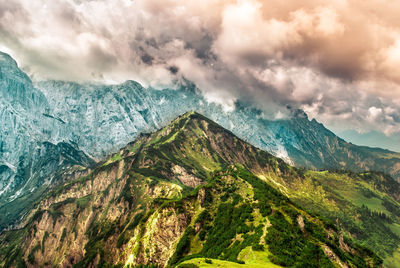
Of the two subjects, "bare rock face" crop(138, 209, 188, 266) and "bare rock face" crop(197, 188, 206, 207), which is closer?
"bare rock face" crop(138, 209, 188, 266)

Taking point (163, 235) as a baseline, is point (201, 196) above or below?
above

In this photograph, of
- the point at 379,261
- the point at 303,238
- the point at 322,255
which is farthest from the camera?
the point at 379,261

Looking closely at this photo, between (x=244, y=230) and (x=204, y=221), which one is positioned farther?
(x=204, y=221)

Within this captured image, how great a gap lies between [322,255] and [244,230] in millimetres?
32174

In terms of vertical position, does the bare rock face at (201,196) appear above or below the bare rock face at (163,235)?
above

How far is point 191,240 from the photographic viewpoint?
5290 inches

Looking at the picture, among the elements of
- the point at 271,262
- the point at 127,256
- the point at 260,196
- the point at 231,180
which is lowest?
the point at 127,256

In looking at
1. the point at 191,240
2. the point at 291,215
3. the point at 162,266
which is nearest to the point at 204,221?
the point at 191,240

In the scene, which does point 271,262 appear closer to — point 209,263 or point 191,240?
point 209,263

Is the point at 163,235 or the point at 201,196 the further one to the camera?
the point at 201,196

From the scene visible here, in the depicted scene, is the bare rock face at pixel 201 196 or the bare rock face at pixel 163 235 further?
the bare rock face at pixel 201 196

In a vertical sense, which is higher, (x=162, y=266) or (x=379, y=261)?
(x=379, y=261)

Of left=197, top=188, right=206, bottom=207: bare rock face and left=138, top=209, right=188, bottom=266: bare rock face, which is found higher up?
left=197, top=188, right=206, bottom=207: bare rock face

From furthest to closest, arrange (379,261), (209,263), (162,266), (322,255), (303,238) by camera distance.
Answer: (379,261), (162,266), (303,238), (322,255), (209,263)
